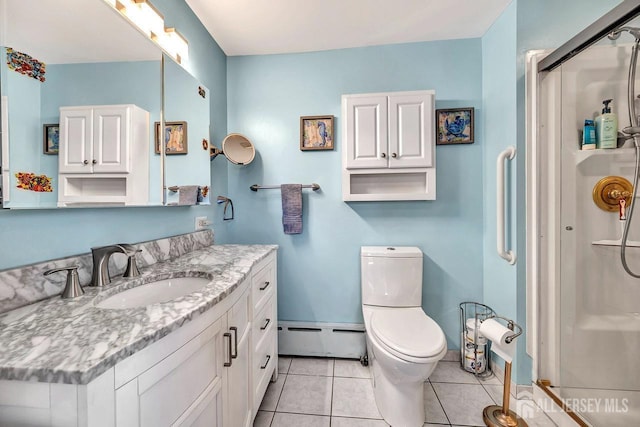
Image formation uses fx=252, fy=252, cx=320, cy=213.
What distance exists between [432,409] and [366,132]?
5.71 ft

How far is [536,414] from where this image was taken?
4.60ft

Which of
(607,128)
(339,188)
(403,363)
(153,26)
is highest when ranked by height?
(153,26)

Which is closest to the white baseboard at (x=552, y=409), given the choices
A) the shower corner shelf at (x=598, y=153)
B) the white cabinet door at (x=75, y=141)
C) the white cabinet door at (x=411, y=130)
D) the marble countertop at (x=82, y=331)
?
the shower corner shelf at (x=598, y=153)

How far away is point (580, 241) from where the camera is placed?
1441 mm

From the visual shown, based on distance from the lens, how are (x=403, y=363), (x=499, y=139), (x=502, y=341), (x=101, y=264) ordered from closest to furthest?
(x=101, y=264)
(x=403, y=363)
(x=502, y=341)
(x=499, y=139)

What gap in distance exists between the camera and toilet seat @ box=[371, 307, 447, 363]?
120 cm

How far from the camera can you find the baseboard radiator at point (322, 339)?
1.93 m

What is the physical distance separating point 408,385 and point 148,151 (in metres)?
1.74

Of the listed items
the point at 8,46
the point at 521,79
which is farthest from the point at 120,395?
the point at 521,79

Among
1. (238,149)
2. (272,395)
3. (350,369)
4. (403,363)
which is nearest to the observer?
(403,363)

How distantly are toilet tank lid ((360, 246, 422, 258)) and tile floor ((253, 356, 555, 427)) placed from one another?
83 centimetres


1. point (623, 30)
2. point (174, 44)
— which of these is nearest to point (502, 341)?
point (623, 30)

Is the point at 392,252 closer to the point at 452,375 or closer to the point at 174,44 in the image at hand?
the point at 452,375

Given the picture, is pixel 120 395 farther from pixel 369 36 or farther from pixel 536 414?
pixel 369 36
